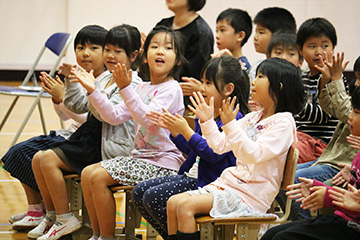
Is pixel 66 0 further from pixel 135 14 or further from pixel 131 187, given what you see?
pixel 131 187

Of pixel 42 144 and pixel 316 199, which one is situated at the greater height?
pixel 316 199

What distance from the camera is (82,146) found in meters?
2.97

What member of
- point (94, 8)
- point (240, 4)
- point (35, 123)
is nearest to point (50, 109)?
point (35, 123)

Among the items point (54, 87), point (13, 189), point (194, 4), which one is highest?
point (194, 4)

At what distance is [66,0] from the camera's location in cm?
955

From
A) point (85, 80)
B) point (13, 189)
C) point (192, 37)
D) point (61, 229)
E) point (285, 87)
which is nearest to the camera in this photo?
point (285, 87)

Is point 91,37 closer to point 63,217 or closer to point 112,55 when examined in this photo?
point 112,55

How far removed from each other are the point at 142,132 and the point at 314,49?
102cm

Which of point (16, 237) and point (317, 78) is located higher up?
point (317, 78)

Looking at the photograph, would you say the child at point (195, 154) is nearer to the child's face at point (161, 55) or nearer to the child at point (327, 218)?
the child's face at point (161, 55)

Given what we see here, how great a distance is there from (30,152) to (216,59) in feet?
4.23

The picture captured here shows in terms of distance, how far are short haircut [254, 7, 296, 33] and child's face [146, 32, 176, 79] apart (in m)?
1.02

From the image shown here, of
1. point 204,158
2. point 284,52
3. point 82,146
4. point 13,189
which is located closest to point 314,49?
point 284,52

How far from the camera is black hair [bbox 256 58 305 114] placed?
2238 millimetres
